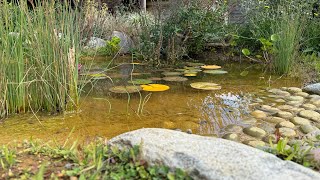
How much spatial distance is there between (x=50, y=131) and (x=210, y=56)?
14.1 feet

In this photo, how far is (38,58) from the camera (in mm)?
2568

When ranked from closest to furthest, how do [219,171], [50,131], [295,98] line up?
[219,171] → [50,131] → [295,98]

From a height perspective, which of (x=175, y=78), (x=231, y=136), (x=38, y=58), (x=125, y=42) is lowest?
(x=231, y=136)

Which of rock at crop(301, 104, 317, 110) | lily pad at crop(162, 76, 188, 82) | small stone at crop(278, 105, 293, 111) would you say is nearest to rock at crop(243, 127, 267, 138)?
small stone at crop(278, 105, 293, 111)

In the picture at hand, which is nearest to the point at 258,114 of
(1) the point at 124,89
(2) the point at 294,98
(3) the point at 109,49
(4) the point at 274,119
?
(4) the point at 274,119

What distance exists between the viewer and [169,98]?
133 inches

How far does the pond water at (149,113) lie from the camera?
242 cm

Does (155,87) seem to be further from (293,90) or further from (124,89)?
(293,90)

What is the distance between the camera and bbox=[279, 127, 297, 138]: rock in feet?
7.85

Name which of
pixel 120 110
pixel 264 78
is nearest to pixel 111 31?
pixel 264 78

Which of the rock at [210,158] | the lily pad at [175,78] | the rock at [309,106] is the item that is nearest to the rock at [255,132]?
the rock at [309,106]

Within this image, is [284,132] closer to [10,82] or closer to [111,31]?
[10,82]

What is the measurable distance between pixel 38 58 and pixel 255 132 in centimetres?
164

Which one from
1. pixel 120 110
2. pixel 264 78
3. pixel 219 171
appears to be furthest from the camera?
pixel 264 78
